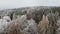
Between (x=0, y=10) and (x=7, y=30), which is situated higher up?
(x=0, y=10)

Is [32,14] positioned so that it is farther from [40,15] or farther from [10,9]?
[10,9]

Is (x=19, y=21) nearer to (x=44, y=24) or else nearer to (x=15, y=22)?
(x=15, y=22)

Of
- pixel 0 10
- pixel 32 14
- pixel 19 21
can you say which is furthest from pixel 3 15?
pixel 32 14

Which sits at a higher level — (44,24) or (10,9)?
(10,9)

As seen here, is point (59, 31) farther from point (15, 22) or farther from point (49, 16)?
point (15, 22)

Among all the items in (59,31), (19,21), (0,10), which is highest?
(0,10)

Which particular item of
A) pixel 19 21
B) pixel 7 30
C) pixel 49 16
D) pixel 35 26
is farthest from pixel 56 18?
pixel 7 30

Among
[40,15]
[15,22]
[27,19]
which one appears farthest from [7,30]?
[40,15]
